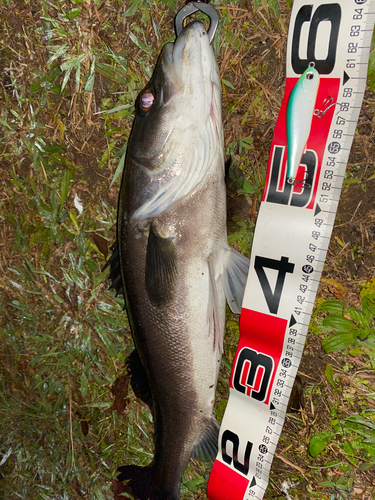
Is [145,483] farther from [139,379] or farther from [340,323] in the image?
[340,323]

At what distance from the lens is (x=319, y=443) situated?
8.25 ft

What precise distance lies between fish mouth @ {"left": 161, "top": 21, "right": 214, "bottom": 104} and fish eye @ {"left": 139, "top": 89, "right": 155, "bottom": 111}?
0.42 feet

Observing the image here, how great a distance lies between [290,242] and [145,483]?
218cm

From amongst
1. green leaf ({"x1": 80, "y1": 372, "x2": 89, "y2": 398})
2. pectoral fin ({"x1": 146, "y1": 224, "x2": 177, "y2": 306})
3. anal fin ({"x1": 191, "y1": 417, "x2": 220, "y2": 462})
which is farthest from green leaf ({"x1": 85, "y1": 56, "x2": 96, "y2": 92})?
anal fin ({"x1": 191, "y1": 417, "x2": 220, "y2": 462})

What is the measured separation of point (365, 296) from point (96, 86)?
2.61 m

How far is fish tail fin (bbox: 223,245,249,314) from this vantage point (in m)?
2.38

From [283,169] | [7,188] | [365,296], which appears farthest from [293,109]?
[7,188]

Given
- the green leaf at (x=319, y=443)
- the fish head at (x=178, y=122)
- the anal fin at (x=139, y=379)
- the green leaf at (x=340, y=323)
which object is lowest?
the green leaf at (x=319, y=443)

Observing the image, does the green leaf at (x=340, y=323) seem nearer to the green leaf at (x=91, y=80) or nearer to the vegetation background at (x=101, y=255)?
the vegetation background at (x=101, y=255)

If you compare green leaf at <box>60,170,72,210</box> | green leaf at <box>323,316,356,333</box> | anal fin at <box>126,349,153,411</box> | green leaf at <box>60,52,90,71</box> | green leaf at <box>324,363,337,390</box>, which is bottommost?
anal fin at <box>126,349,153,411</box>

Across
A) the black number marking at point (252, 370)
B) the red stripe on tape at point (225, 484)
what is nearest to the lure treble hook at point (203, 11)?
the black number marking at point (252, 370)

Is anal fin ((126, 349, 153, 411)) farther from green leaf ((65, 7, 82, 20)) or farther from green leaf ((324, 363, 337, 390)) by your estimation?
green leaf ((65, 7, 82, 20))

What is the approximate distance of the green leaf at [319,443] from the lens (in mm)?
2510

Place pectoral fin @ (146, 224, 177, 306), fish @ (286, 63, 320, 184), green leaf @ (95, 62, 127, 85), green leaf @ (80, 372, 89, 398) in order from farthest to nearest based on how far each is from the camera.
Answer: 1. green leaf @ (80, 372, 89, 398)
2. green leaf @ (95, 62, 127, 85)
3. pectoral fin @ (146, 224, 177, 306)
4. fish @ (286, 63, 320, 184)
